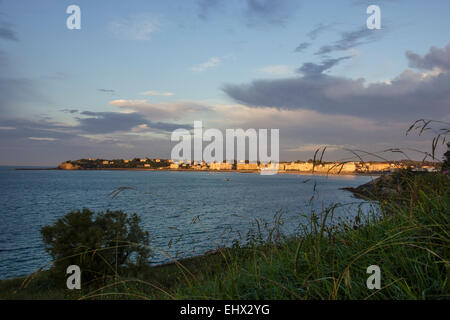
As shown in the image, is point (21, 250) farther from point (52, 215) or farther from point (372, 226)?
point (372, 226)

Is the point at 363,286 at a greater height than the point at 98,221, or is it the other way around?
the point at 363,286

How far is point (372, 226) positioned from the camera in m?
3.64

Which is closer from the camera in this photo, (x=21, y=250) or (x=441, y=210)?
(x=441, y=210)

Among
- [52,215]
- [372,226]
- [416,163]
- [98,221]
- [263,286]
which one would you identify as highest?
[416,163]
